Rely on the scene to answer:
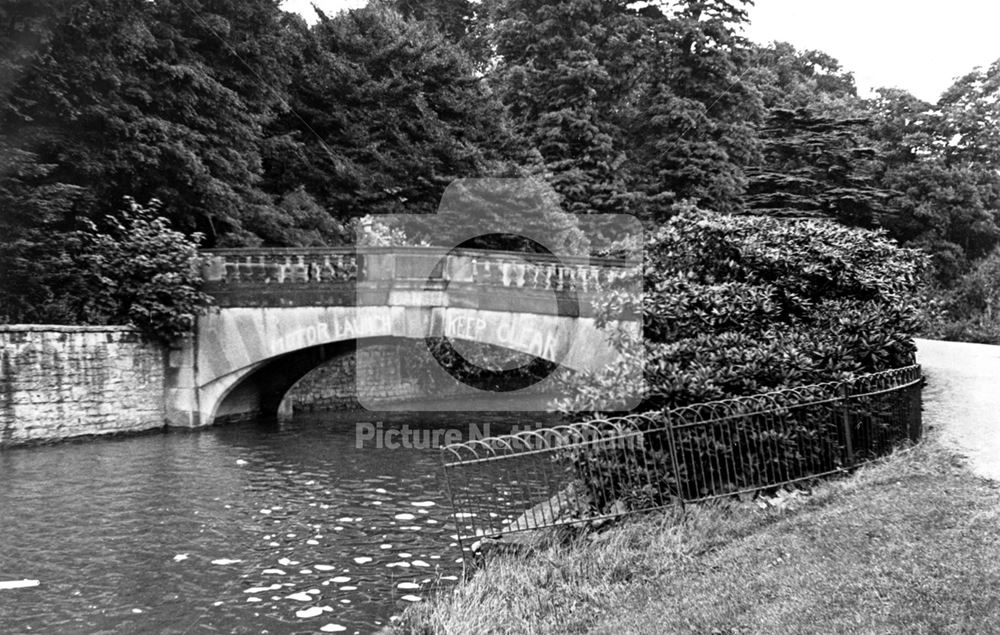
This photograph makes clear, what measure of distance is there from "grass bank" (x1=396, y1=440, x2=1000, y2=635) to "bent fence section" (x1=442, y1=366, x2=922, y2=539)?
1.12 feet

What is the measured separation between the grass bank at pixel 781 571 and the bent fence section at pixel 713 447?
0.34m

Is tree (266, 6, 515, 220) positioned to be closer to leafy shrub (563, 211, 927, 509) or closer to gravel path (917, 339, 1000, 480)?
gravel path (917, 339, 1000, 480)

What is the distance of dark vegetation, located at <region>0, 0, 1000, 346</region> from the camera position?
52.3ft

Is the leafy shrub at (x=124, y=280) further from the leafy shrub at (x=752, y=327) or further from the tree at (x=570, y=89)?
the tree at (x=570, y=89)

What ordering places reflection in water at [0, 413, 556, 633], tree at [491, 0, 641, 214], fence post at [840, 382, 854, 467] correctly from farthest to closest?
tree at [491, 0, 641, 214] < fence post at [840, 382, 854, 467] < reflection in water at [0, 413, 556, 633]

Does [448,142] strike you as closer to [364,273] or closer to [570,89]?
[570,89]

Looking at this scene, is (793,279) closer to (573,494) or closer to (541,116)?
(573,494)

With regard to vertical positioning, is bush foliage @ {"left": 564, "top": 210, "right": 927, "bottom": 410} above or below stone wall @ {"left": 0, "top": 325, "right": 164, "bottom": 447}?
above

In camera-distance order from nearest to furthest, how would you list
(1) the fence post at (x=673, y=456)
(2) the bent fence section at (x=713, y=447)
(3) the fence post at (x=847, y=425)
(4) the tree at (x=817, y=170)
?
(1) the fence post at (x=673, y=456), (2) the bent fence section at (x=713, y=447), (3) the fence post at (x=847, y=425), (4) the tree at (x=817, y=170)

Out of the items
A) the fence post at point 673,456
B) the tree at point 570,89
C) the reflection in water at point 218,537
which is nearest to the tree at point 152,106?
the reflection in water at point 218,537

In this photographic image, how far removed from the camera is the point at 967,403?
1181 cm

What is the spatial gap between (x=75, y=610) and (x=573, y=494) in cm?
484

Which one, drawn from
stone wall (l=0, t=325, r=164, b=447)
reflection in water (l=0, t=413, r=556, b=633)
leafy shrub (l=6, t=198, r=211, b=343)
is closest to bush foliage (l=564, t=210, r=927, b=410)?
reflection in water (l=0, t=413, r=556, b=633)

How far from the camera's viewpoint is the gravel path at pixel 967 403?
29.3ft
